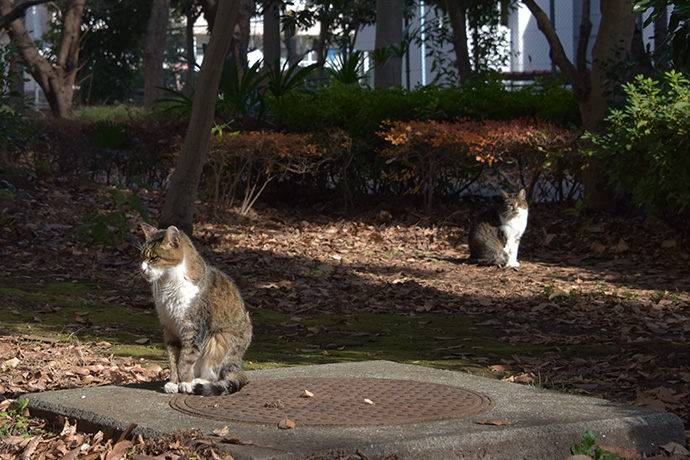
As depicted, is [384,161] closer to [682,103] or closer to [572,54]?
[682,103]

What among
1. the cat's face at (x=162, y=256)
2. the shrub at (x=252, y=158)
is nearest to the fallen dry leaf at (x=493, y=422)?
the cat's face at (x=162, y=256)

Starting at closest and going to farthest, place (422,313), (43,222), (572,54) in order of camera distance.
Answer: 1. (422,313)
2. (43,222)
3. (572,54)

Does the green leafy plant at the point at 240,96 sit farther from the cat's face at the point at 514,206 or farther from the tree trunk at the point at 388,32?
the cat's face at the point at 514,206

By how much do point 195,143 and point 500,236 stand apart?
392 centimetres

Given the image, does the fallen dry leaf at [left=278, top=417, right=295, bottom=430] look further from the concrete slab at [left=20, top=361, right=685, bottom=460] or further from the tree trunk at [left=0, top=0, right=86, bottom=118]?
the tree trunk at [left=0, top=0, right=86, bottom=118]

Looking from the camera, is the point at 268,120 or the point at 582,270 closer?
the point at 582,270

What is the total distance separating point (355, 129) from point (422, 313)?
5723 mm

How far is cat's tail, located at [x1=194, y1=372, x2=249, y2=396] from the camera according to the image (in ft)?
13.6

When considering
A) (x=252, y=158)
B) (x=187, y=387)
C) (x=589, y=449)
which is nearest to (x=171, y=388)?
(x=187, y=387)

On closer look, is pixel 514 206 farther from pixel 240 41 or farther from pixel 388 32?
pixel 240 41

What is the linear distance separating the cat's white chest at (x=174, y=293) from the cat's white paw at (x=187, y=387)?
0.32 m

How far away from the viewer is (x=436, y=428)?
3.51m

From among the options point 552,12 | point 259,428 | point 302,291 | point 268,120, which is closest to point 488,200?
point 268,120

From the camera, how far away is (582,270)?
9.67m
